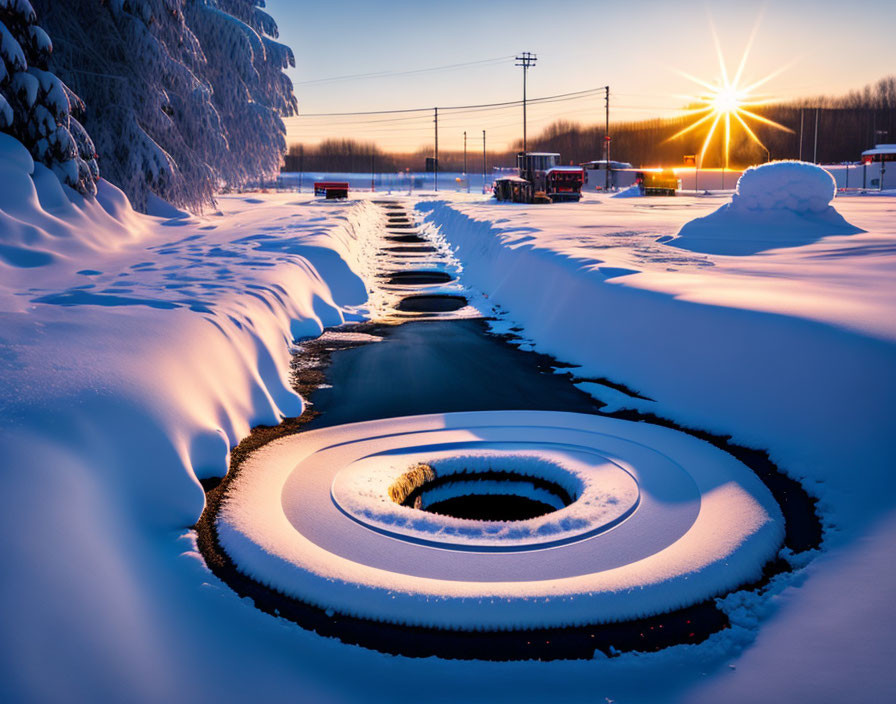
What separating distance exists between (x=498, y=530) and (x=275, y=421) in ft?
9.19

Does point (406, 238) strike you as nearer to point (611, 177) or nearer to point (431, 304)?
point (431, 304)

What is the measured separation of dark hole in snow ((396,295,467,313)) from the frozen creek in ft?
15.9

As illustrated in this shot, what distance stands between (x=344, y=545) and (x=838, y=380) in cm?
385

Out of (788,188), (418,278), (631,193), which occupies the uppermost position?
(631,193)

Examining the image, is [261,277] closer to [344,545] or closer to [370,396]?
[370,396]

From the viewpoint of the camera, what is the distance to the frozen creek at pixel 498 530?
3510 millimetres

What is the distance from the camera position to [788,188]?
1554 centimetres

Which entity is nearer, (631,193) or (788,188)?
(788,188)

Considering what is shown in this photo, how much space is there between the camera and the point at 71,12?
55.6ft

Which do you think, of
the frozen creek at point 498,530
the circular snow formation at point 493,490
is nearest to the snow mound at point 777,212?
the frozen creek at point 498,530

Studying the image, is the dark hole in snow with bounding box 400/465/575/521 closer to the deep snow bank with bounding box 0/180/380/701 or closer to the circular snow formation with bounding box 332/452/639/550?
the circular snow formation with bounding box 332/452/639/550

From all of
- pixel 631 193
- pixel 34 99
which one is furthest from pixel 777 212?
A: pixel 631 193

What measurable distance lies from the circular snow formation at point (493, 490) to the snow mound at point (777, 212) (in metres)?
10.5

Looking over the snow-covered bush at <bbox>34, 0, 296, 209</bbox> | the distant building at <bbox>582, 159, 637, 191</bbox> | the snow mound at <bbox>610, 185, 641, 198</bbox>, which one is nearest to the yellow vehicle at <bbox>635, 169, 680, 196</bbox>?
the snow mound at <bbox>610, 185, 641, 198</bbox>
